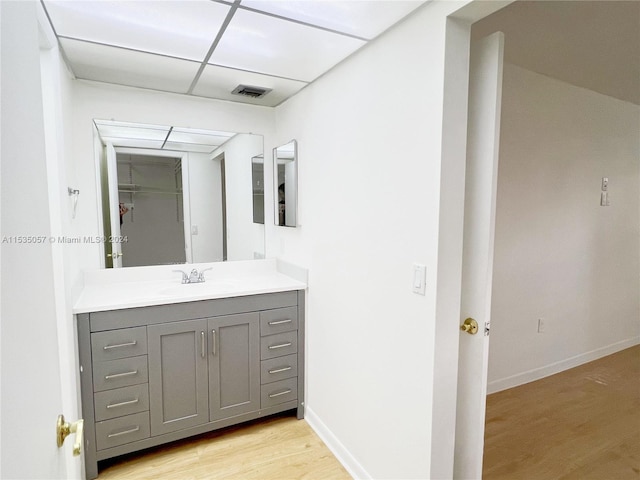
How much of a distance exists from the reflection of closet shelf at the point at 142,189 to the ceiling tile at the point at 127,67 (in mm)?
650

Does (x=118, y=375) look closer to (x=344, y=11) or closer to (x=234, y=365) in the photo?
(x=234, y=365)

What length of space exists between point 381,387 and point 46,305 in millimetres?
1426

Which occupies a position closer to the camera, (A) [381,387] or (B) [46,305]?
(B) [46,305]

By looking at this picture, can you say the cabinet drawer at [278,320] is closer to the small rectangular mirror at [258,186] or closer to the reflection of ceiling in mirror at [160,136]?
the small rectangular mirror at [258,186]

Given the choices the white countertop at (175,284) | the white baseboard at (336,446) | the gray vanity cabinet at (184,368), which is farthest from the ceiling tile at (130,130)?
the white baseboard at (336,446)

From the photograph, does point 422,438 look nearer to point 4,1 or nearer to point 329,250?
point 329,250

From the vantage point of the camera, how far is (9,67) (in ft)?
1.92

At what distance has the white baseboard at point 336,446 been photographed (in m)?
1.92

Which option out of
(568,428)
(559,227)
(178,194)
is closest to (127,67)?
Result: (178,194)

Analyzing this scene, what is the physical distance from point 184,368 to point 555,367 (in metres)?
2.99

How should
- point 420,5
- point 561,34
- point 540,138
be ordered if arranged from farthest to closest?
point 540,138
point 561,34
point 420,5

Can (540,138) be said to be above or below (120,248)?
above

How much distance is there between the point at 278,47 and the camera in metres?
1.78

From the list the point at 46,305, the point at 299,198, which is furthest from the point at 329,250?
the point at 46,305
